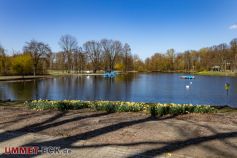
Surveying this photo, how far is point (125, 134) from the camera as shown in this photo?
23.2 feet

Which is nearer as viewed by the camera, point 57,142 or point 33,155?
point 33,155

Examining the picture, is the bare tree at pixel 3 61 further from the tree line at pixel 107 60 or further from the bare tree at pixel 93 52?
the bare tree at pixel 93 52

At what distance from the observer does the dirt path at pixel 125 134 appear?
584cm

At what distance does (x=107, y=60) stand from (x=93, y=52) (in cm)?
715

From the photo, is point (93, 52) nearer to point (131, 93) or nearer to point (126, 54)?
point (126, 54)

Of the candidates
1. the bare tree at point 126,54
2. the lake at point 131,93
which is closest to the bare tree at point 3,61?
the lake at point 131,93

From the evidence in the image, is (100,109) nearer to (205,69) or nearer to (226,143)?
(226,143)

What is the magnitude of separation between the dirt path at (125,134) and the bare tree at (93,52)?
327ft

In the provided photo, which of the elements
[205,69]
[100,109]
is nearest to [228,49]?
[205,69]

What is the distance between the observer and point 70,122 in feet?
28.2

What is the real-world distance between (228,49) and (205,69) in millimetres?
17307

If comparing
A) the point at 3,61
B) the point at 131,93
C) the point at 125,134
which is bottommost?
the point at 131,93

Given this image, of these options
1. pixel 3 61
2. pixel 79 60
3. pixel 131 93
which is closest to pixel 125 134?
pixel 131 93

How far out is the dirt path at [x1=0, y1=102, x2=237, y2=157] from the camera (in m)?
5.84
